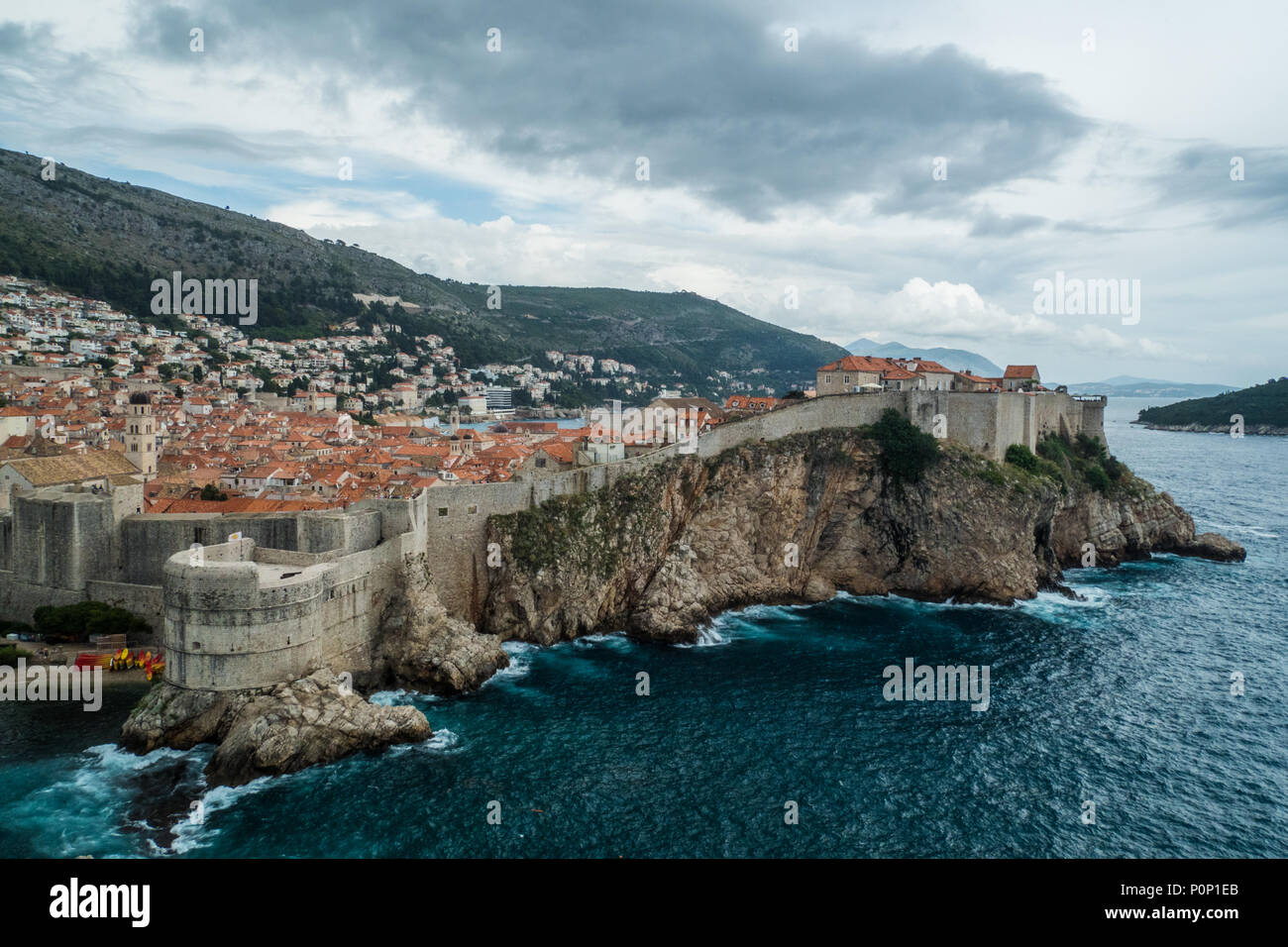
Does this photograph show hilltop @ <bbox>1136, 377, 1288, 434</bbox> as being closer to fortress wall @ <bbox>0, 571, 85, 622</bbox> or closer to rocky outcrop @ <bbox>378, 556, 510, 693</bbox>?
rocky outcrop @ <bbox>378, 556, 510, 693</bbox>

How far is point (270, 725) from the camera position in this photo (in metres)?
24.3

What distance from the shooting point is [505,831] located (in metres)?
21.3

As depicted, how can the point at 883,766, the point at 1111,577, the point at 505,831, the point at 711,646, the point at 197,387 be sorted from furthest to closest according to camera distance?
the point at 197,387
the point at 1111,577
the point at 711,646
the point at 883,766
the point at 505,831

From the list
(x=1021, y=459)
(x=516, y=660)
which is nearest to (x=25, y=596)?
(x=516, y=660)

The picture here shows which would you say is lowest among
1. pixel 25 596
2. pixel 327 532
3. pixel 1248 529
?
pixel 1248 529

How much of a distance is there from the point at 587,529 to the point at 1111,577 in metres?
33.2

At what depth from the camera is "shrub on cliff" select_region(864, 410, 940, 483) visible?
4591 centimetres

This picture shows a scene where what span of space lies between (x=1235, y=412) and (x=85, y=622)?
617 ft

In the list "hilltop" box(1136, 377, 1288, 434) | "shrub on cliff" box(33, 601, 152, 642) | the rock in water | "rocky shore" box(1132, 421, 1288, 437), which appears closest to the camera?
"shrub on cliff" box(33, 601, 152, 642)

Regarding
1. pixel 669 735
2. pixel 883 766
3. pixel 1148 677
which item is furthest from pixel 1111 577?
pixel 669 735

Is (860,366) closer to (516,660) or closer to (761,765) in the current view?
(516,660)

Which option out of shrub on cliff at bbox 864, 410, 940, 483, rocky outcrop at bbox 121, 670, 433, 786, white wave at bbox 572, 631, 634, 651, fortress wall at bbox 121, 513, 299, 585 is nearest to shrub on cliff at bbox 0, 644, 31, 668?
fortress wall at bbox 121, 513, 299, 585

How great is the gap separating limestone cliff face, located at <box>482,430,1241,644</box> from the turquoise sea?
154 inches
